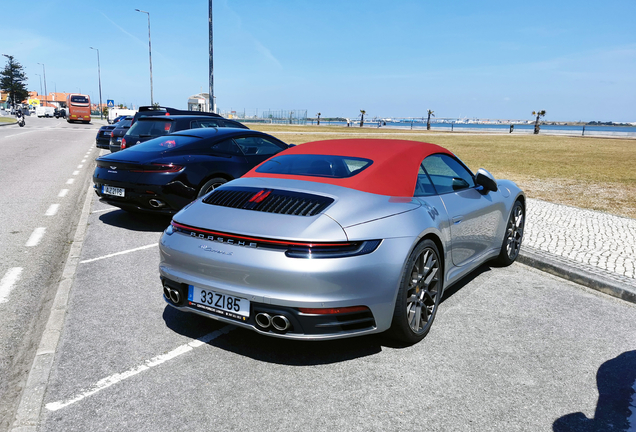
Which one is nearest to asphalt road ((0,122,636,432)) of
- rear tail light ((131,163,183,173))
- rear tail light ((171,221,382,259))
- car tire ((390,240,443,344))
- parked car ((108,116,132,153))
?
car tire ((390,240,443,344))

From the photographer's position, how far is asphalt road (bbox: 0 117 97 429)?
3307 millimetres

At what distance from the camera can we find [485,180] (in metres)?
4.67

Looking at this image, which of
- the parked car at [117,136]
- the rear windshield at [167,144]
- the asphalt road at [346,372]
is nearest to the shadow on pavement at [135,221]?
the rear windshield at [167,144]

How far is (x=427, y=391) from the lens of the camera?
117 inches

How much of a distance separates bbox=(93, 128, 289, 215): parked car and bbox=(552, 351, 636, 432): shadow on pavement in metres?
5.07

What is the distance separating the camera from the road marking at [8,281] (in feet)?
14.2

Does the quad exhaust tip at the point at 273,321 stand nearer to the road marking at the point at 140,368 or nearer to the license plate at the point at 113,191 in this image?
the road marking at the point at 140,368

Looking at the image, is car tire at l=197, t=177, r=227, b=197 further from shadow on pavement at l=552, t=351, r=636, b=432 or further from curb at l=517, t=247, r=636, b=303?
shadow on pavement at l=552, t=351, r=636, b=432

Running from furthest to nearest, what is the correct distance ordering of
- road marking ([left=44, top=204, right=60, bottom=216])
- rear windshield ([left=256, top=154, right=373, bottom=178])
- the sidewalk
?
road marking ([left=44, top=204, right=60, bottom=216]) → the sidewalk → rear windshield ([left=256, top=154, right=373, bottom=178])

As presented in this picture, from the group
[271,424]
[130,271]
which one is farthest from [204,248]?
[130,271]

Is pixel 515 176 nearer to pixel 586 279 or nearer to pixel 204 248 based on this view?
pixel 586 279

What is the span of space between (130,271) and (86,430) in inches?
109

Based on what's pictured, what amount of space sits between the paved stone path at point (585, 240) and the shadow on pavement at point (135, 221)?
16.5 feet

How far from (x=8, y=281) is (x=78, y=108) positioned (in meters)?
61.4
